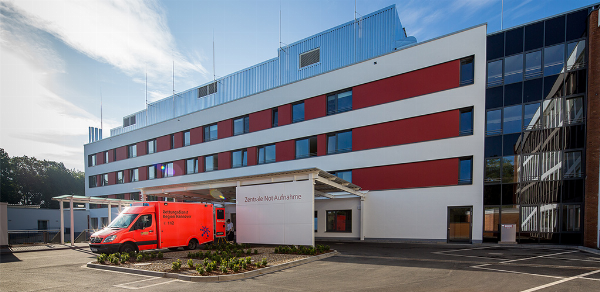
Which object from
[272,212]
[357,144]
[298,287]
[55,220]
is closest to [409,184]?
[357,144]

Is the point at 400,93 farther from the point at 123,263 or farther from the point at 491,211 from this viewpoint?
the point at 123,263

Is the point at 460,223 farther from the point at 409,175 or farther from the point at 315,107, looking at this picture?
the point at 315,107

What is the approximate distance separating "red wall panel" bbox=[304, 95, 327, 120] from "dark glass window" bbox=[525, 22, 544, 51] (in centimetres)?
1292

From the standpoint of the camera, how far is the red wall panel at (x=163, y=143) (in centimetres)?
3647

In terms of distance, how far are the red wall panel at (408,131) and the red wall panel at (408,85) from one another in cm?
163

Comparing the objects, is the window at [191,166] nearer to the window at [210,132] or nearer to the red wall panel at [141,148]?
the window at [210,132]

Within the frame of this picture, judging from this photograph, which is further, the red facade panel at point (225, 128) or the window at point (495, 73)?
the red facade panel at point (225, 128)

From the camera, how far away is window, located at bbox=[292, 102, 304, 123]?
88.0ft

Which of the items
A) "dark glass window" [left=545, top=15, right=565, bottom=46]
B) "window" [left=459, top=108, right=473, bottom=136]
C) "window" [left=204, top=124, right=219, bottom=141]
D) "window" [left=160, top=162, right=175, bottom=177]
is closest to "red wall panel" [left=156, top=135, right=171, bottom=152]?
"window" [left=160, top=162, right=175, bottom=177]

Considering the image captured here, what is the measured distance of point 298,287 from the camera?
8305 millimetres

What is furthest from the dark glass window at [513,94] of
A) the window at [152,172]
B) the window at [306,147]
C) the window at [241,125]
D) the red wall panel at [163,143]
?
the window at [152,172]

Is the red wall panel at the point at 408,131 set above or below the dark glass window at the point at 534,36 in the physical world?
below

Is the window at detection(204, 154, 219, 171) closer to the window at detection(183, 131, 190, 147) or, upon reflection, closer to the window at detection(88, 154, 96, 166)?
the window at detection(183, 131, 190, 147)

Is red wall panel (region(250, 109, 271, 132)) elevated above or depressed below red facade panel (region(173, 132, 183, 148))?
above
